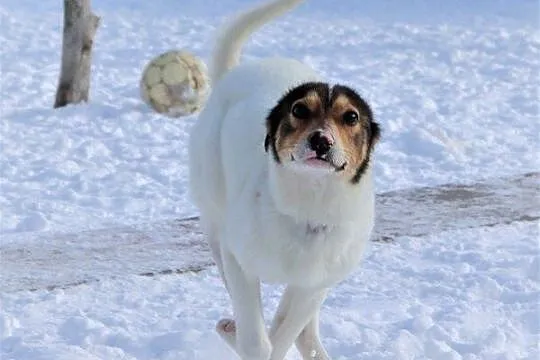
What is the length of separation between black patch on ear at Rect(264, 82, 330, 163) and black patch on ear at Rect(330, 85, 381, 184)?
4 centimetres

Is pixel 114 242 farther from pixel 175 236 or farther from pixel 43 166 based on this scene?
pixel 43 166

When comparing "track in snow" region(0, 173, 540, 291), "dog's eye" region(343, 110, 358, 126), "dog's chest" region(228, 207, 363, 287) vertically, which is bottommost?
"track in snow" region(0, 173, 540, 291)

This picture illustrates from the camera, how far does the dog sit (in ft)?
13.2

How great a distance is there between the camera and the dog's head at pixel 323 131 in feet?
12.7

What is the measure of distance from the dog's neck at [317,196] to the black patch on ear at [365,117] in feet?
0.13

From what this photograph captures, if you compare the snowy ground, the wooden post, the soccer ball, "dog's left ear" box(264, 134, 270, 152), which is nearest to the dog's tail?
"dog's left ear" box(264, 134, 270, 152)

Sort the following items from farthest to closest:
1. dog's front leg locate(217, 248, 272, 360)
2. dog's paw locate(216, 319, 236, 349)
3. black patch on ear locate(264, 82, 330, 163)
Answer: dog's paw locate(216, 319, 236, 349), dog's front leg locate(217, 248, 272, 360), black patch on ear locate(264, 82, 330, 163)

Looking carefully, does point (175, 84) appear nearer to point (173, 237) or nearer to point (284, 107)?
point (173, 237)

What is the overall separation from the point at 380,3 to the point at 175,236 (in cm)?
927

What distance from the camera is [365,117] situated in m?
4.19

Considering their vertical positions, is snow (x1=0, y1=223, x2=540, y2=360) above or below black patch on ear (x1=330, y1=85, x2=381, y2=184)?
below

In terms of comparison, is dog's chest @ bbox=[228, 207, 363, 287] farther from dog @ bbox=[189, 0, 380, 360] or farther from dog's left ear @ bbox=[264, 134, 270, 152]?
dog's left ear @ bbox=[264, 134, 270, 152]

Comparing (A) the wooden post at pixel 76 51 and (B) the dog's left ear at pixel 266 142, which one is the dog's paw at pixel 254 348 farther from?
(A) the wooden post at pixel 76 51

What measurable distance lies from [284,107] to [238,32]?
Result: 1425 mm
